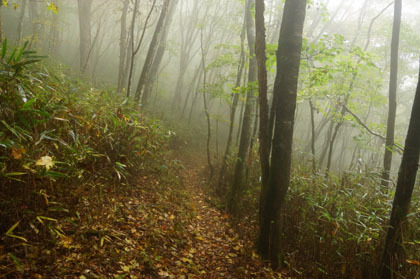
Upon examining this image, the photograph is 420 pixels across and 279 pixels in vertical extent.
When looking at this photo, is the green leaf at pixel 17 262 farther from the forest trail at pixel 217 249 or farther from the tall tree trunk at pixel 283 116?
the tall tree trunk at pixel 283 116

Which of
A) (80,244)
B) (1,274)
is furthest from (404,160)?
(1,274)

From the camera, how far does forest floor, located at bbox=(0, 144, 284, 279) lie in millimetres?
2479

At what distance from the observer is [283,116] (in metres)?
3.58

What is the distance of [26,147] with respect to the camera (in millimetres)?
2764

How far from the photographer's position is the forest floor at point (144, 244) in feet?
8.13

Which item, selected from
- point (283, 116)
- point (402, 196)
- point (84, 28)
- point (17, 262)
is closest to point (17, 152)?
point (17, 262)

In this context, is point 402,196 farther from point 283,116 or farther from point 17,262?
point 17,262

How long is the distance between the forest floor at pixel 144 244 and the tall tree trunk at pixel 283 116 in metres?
0.71

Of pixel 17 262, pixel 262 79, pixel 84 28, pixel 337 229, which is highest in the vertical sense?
pixel 84 28

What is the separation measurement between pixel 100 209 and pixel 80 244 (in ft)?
2.19

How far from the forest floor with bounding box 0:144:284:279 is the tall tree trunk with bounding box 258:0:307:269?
0.71 meters

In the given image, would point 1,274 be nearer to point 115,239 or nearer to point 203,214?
point 115,239

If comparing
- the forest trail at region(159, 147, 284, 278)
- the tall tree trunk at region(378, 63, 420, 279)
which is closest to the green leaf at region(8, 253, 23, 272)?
the forest trail at region(159, 147, 284, 278)

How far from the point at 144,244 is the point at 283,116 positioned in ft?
8.96
